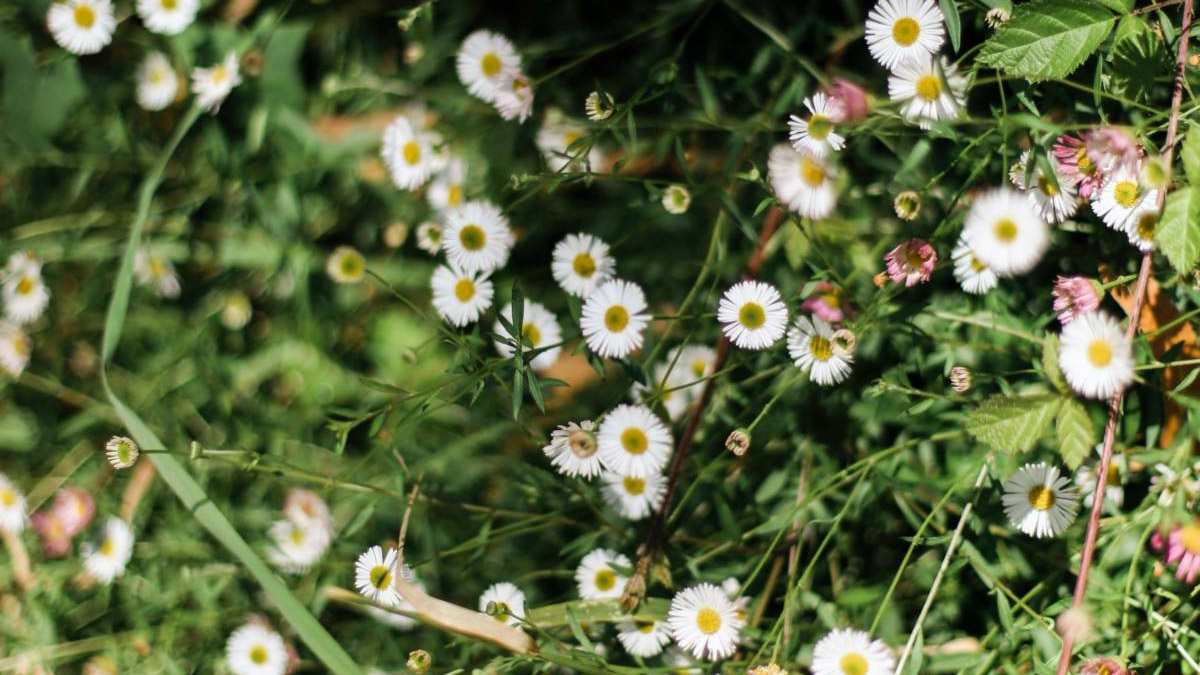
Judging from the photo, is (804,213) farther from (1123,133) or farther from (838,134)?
(1123,133)

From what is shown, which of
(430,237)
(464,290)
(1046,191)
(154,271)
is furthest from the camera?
(154,271)

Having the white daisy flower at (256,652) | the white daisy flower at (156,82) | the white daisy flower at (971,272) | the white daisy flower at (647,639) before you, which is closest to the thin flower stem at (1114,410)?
the white daisy flower at (971,272)

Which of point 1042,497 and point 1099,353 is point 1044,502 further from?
point 1099,353

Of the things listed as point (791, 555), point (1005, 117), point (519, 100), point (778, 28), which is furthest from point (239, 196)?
point (1005, 117)

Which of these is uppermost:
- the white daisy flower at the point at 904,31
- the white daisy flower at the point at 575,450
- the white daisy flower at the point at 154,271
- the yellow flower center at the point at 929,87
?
the white daisy flower at the point at 154,271

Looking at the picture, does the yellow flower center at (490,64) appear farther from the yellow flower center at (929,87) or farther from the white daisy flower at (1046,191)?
the white daisy flower at (1046,191)

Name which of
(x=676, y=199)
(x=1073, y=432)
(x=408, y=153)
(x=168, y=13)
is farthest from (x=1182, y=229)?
(x=168, y=13)
